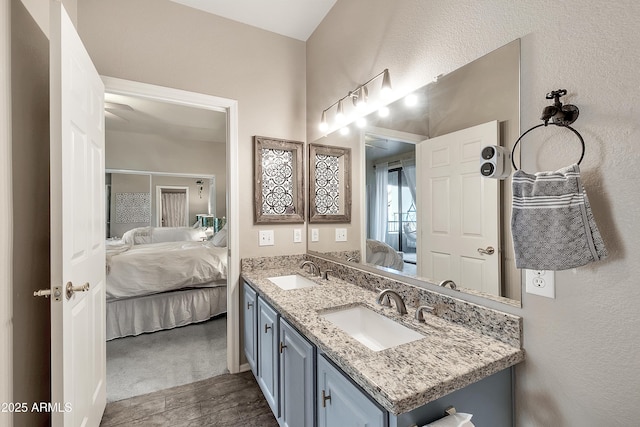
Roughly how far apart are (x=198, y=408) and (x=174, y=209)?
471 centimetres

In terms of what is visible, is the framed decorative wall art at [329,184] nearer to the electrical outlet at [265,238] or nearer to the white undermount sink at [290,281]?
the electrical outlet at [265,238]

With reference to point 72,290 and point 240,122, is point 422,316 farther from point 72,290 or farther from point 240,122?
point 240,122

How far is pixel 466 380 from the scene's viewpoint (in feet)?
2.73

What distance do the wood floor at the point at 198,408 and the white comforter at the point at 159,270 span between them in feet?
4.14

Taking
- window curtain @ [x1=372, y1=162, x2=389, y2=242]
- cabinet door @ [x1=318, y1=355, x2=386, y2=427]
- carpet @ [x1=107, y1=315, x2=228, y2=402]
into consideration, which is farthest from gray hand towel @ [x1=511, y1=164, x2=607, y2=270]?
carpet @ [x1=107, y1=315, x2=228, y2=402]

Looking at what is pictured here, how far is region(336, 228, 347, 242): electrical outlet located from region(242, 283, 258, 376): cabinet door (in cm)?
71

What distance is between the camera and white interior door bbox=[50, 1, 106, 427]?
3.59 feet

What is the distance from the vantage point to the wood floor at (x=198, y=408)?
174cm

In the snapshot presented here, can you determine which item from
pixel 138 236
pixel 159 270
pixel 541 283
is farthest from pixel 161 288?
pixel 541 283

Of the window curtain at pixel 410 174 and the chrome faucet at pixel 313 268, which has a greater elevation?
the window curtain at pixel 410 174

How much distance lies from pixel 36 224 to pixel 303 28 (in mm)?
2230

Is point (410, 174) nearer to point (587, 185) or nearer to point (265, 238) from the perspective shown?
point (587, 185)

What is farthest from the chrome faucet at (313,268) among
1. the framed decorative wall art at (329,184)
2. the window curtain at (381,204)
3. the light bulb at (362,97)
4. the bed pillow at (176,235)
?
the bed pillow at (176,235)

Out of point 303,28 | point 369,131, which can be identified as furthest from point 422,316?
point 303,28
